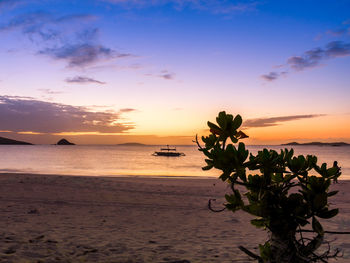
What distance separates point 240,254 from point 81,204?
A: 20.3 feet

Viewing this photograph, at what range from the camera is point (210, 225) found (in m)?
7.56

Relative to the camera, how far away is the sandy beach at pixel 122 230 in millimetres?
5156

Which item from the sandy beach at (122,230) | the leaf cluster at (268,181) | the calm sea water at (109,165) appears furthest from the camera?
the calm sea water at (109,165)

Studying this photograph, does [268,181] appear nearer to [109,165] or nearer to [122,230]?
[122,230]

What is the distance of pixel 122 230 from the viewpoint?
686 cm

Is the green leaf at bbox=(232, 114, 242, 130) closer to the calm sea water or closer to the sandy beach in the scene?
the sandy beach

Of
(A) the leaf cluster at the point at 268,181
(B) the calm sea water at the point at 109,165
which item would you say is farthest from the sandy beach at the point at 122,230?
(B) the calm sea water at the point at 109,165

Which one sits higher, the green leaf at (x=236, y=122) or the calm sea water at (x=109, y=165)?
the green leaf at (x=236, y=122)

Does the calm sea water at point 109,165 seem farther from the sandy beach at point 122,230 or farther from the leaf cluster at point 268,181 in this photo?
the leaf cluster at point 268,181

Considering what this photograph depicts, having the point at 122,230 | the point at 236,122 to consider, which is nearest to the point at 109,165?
the point at 122,230

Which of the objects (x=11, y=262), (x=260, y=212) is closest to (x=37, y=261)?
(x=11, y=262)

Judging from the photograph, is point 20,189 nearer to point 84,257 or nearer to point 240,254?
point 84,257

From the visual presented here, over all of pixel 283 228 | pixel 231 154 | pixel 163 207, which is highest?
pixel 231 154

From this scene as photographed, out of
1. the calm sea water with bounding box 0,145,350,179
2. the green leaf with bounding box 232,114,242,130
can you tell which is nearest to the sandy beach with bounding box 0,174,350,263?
the green leaf with bounding box 232,114,242,130
